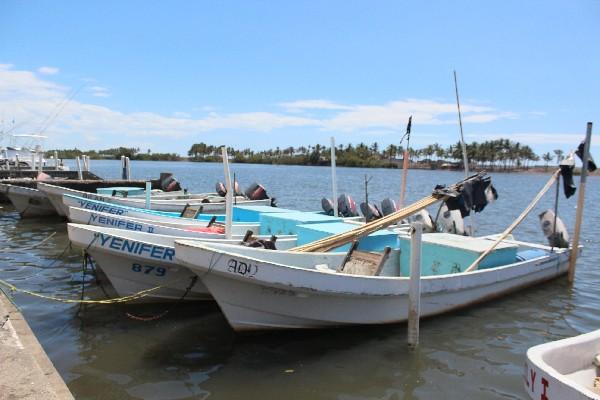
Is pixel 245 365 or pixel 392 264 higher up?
pixel 392 264

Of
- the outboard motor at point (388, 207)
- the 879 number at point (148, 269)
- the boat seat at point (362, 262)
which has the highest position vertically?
the outboard motor at point (388, 207)

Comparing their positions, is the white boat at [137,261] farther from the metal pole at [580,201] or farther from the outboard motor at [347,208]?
the metal pole at [580,201]

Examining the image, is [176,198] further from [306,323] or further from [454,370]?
[454,370]

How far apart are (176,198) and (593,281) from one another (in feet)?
52.5

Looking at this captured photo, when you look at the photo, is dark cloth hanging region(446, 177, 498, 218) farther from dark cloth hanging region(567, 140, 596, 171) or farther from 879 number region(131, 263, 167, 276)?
879 number region(131, 263, 167, 276)

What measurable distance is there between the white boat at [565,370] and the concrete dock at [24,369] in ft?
12.9

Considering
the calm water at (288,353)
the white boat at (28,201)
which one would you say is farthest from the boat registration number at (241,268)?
the white boat at (28,201)

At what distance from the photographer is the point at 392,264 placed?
8.73 meters

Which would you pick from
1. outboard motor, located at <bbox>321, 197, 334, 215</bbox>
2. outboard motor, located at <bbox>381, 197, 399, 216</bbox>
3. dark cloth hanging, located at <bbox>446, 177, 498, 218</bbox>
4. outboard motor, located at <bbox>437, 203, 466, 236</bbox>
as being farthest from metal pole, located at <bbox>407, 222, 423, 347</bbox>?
outboard motor, located at <bbox>321, 197, 334, 215</bbox>

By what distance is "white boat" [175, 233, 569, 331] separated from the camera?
6516mm

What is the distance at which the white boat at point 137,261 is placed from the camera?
319 inches

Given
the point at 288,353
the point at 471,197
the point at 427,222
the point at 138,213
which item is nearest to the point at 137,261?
the point at 288,353

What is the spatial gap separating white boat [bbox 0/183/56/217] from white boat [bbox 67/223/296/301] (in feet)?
47.4

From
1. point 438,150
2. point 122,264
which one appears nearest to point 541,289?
point 122,264
